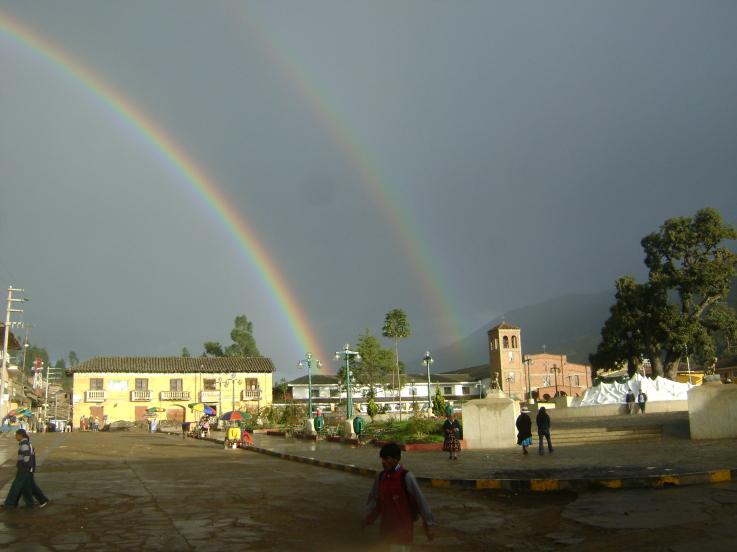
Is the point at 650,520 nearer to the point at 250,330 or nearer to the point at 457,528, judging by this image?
the point at 457,528

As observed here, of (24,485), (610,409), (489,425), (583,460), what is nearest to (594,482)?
(583,460)

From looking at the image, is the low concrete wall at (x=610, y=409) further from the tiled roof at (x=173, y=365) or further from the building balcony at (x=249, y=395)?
the tiled roof at (x=173, y=365)

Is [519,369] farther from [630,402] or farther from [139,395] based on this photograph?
[630,402]

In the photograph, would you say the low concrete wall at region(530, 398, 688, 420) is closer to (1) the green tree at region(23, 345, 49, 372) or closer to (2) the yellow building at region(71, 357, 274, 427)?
(2) the yellow building at region(71, 357, 274, 427)

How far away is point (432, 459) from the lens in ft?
63.4

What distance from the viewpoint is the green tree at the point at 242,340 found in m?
99.4

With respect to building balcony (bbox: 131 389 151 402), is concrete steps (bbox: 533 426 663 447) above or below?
below

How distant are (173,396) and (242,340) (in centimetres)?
2623

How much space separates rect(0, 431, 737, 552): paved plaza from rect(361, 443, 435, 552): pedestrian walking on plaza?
2.87 m

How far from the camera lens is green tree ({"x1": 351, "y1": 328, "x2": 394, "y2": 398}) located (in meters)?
74.1

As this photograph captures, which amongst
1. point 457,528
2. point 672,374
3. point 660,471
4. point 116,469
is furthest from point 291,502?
point 672,374

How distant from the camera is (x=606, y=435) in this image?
2314 cm

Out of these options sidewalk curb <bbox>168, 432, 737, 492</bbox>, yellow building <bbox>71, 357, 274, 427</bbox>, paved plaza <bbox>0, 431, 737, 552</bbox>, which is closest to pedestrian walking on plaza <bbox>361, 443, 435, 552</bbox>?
paved plaza <bbox>0, 431, 737, 552</bbox>

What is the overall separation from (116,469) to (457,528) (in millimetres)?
13182
